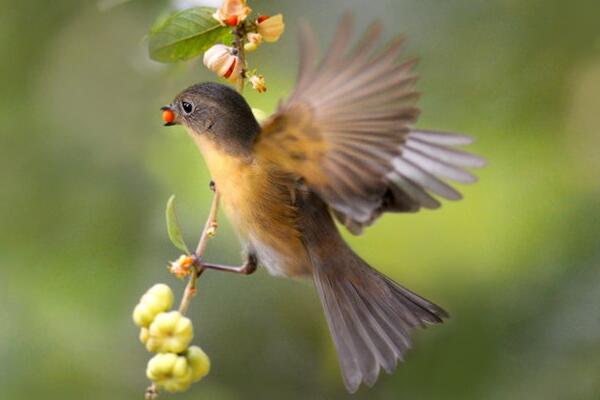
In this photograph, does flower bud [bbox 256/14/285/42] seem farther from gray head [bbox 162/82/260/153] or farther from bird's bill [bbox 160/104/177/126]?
bird's bill [bbox 160/104/177/126]

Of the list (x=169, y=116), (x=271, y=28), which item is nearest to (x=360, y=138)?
(x=271, y=28)

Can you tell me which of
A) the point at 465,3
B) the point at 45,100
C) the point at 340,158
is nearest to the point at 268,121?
the point at 340,158

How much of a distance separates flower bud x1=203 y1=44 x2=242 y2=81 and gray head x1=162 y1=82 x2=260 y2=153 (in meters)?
0.32

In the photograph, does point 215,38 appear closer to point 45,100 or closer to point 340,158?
point 340,158

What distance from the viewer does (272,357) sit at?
629 cm

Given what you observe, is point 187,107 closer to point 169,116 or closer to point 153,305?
point 169,116

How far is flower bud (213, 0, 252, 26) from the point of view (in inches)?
138

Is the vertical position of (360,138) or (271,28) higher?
(271,28)

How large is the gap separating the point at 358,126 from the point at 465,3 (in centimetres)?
283

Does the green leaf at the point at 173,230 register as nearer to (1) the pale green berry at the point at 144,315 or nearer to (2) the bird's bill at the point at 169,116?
(1) the pale green berry at the point at 144,315

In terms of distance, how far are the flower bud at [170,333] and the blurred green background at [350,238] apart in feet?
4.02

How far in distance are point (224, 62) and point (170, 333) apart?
755mm

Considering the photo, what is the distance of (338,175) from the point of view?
365 cm

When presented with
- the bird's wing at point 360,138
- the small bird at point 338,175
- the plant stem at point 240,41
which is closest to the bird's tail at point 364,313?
the small bird at point 338,175
